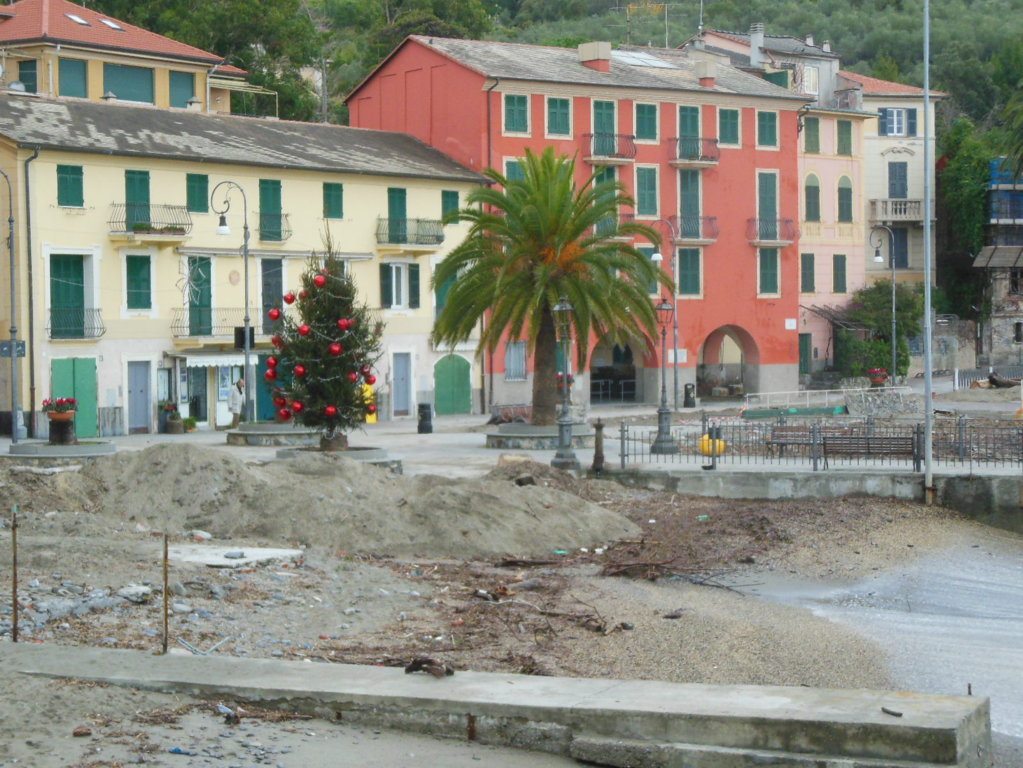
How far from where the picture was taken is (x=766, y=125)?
61219mm

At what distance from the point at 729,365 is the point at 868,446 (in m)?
31.8

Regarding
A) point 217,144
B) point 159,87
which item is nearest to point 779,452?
point 217,144

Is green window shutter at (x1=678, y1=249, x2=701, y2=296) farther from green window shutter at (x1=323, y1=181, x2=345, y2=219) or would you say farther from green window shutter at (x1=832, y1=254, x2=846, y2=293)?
Answer: green window shutter at (x1=323, y1=181, x2=345, y2=219)

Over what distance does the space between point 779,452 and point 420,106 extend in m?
27.9

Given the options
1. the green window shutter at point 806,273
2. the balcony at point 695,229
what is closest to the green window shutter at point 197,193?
the balcony at point 695,229

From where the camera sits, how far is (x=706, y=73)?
59.9 m

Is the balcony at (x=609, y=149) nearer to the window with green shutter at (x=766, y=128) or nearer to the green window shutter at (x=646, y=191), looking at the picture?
the green window shutter at (x=646, y=191)

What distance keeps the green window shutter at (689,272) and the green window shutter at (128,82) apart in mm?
21265

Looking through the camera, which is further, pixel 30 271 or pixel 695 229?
pixel 695 229

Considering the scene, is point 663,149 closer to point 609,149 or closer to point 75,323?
point 609,149

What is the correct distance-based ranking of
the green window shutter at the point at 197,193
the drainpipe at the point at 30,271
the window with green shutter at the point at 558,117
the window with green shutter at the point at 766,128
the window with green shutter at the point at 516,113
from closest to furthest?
the drainpipe at the point at 30,271, the green window shutter at the point at 197,193, the window with green shutter at the point at 516,113, the window with green shutter at the point at 558,117, the window with green shutter at the point at 766,128

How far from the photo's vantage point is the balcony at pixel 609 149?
186 ft

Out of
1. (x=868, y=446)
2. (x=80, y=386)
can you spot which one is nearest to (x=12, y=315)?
(x=80, y=386)

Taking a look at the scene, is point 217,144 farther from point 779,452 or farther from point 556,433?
point 779,452
